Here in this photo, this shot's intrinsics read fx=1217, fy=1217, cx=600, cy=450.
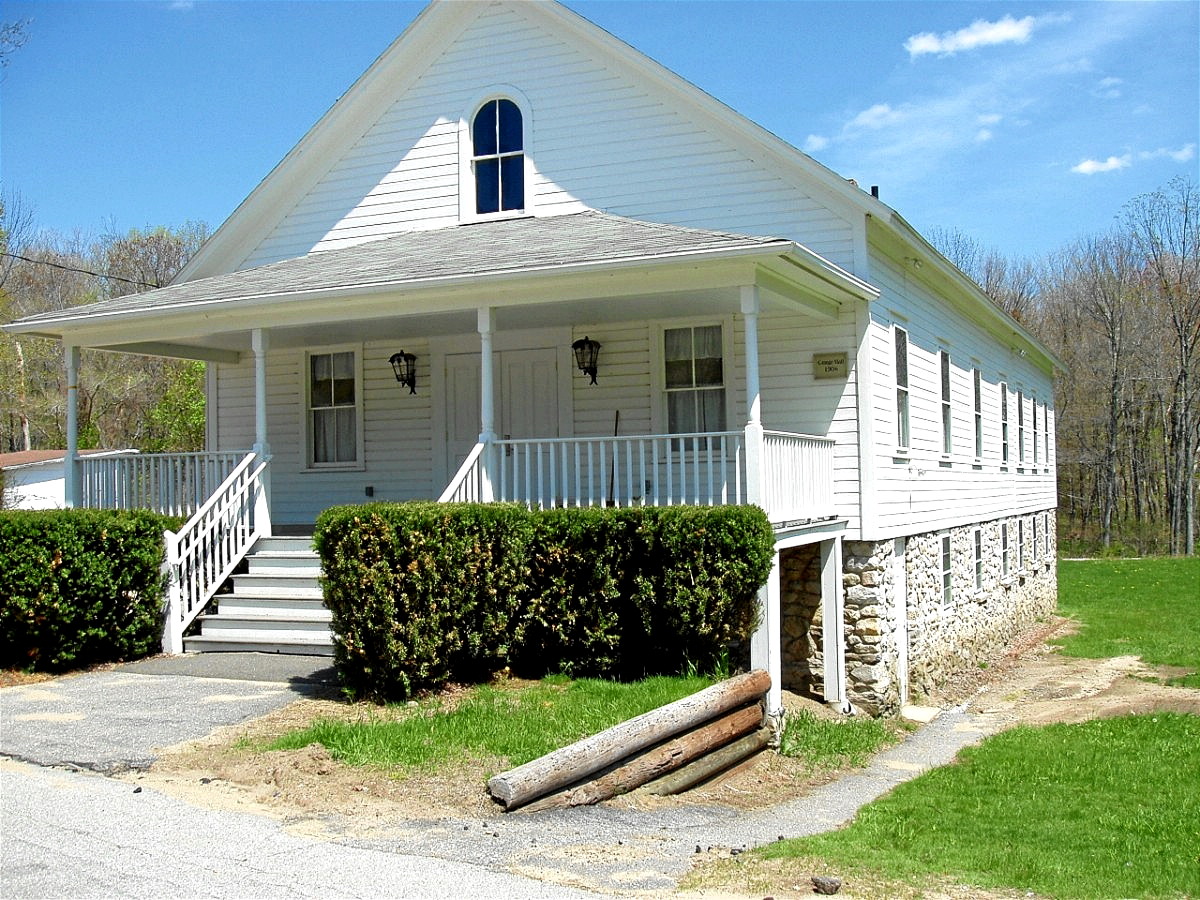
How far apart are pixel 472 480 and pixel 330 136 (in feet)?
20.8

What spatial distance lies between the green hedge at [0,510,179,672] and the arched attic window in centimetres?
621

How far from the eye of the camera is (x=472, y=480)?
12.0m

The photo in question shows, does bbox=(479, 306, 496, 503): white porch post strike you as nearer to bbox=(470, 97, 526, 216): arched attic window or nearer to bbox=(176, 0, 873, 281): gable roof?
bbox=(470, 97, 526, 216): arched attic window

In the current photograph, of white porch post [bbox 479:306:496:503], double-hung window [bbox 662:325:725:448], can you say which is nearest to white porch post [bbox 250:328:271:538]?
white porch post [bbox 479:306:496:503]

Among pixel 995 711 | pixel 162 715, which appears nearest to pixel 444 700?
pixel 162 715

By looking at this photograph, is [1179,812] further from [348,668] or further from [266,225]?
[266,225]

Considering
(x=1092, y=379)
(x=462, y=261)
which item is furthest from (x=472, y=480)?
(x=1092, y=379)

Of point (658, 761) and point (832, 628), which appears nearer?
point (658, 761)

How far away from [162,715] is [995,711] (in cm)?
1014

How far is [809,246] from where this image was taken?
45.0 ft

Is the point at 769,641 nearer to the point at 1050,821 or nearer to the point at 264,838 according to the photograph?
the point at 1050,821


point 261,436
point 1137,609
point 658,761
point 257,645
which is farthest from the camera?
point 1137,609

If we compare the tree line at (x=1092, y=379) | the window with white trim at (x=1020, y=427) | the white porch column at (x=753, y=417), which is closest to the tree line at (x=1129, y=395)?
A: the tree line at (x=1092, y=379)

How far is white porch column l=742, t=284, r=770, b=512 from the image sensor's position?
10.9 m
